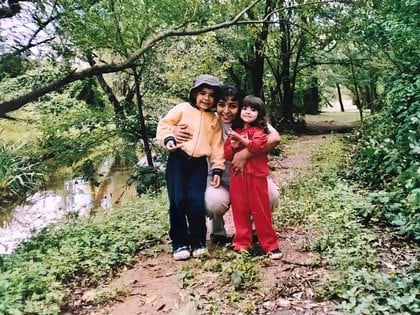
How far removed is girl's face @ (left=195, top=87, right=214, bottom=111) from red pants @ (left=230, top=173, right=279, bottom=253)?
65 centimetres

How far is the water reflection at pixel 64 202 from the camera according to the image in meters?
9.30

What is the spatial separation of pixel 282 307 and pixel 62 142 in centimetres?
687

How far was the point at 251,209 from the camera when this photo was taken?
380cm

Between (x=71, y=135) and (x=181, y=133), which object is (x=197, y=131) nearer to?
(x=181, y=133)

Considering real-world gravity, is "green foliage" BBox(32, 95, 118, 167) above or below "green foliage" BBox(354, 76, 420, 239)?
above

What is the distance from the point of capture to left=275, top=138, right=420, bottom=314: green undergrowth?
9.22ft

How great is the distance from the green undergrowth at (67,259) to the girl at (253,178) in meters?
1.21

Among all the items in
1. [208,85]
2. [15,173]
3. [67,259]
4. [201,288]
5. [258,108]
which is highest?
[208,85]

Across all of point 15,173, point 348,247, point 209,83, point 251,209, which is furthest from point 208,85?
point 15,173

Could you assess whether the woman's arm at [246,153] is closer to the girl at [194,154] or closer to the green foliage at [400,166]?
the girl at [194,154]

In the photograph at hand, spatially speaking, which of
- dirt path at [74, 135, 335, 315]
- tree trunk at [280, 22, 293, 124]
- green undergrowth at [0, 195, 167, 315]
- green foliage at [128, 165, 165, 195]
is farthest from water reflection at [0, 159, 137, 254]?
tree trunk at [280, 22, 293, 124]

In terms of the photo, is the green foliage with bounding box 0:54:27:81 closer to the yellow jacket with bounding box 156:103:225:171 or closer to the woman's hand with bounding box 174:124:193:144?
the yellow jacket with bounding box 156:103:225:171

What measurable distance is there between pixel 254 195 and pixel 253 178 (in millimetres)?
144

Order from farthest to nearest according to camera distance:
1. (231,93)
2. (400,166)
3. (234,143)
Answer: (400,166) → (231,93) → (234,143)
